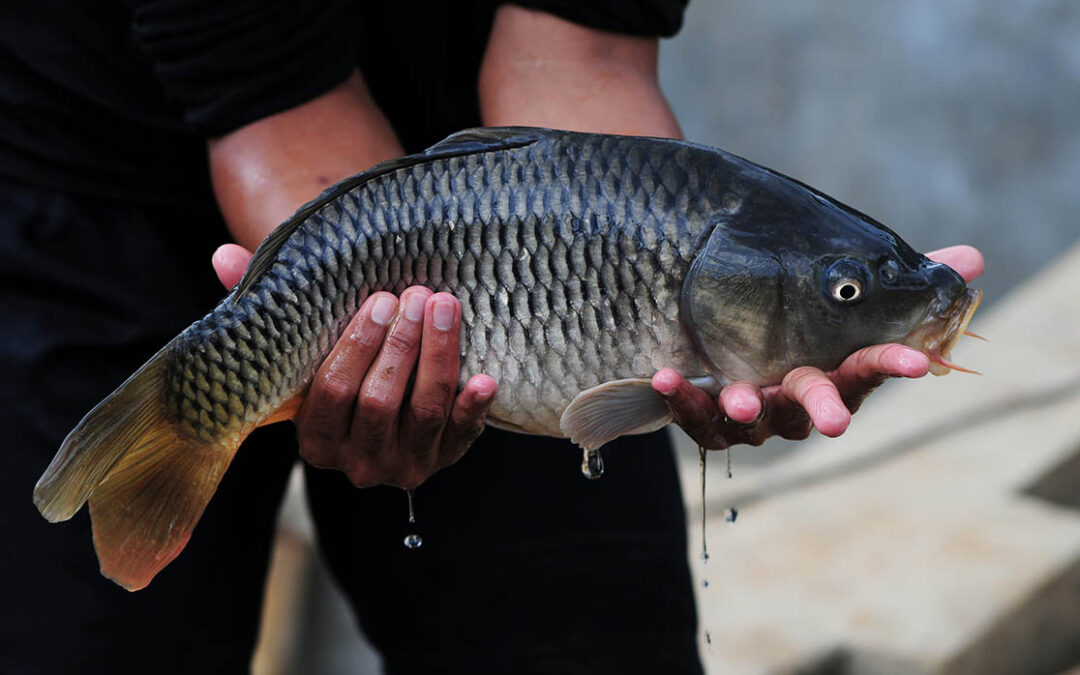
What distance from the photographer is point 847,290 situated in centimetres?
135

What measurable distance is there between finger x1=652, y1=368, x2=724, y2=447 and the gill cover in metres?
0.05

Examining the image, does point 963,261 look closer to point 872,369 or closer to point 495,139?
point 872,369

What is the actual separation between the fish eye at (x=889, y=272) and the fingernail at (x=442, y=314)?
450mm

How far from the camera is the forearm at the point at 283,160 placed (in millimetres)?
1547

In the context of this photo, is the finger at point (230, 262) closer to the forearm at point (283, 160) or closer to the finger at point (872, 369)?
the forearm at point (283, 160)

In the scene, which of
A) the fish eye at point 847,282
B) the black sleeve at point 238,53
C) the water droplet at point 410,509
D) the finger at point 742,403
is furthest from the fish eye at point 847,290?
the black sleeve at point 238,53

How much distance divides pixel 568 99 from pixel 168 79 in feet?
1.63

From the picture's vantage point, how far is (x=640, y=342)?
1.37 m

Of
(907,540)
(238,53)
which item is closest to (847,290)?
(238,53)

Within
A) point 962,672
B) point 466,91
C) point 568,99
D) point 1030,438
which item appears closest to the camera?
point 568,99

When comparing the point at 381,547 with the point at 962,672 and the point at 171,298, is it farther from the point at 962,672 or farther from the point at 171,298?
the point at 962,672

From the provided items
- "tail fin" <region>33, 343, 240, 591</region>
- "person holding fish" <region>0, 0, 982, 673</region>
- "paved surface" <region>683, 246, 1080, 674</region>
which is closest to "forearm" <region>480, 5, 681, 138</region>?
"person holding fish" <region>0, 0, 982, 673</region>

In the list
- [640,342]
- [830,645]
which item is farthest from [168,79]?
[830,645]

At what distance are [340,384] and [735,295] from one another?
43cm
